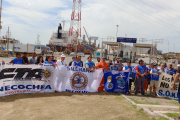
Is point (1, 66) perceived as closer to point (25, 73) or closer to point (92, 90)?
point (25, 73)

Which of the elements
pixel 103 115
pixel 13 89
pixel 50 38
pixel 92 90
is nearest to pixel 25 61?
pixel 13 89

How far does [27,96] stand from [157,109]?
484 centimetres

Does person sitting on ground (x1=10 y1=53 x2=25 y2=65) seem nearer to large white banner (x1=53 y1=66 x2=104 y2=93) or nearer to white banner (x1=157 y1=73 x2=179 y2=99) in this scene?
large white banner (x1=53 y1=66 x2=104 y2=93)

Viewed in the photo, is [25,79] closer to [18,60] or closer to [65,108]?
[18,60]

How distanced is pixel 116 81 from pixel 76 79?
1.96m

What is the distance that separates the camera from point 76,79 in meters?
8.36

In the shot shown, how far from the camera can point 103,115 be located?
17.4 feet

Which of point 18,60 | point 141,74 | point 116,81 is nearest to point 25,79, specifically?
point 18,60

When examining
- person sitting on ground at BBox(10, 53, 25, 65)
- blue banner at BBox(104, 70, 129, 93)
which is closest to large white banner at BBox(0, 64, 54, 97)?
person sitting on ground at BBox(10, 53, 25, 65)

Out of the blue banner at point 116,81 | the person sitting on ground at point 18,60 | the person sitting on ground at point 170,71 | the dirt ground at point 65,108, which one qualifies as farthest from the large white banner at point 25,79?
the person sitting on ground at point 170,71

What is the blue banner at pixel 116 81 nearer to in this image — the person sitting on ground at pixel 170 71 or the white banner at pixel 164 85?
the white banner at pixel 164 85

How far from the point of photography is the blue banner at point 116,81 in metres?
8.67

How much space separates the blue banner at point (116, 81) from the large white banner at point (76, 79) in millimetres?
346

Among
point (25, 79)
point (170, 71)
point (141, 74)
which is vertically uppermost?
point (170, 71)
